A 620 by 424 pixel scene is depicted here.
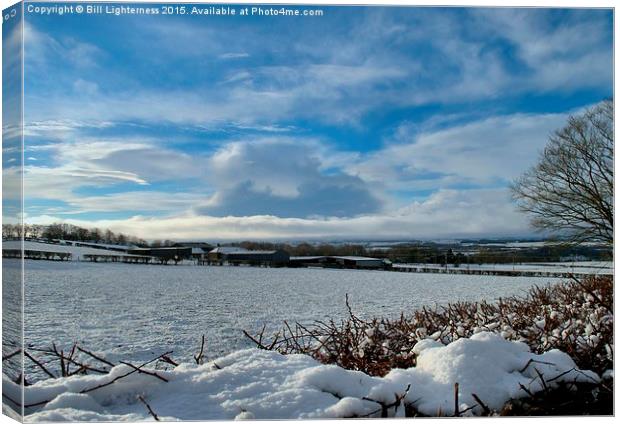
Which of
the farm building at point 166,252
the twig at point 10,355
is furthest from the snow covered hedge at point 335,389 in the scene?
the farm building at point 166,252

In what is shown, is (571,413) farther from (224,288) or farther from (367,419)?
(224,288)

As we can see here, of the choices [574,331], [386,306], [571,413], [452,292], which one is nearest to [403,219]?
[386,306]

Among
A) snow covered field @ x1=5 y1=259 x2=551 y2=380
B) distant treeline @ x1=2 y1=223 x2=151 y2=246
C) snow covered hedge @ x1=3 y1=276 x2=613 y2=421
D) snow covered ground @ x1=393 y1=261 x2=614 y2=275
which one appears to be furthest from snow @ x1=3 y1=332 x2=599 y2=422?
snow covered ground @ x1=393 y1=261 x2=614 y2=275

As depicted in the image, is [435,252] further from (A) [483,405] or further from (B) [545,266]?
(A) [483,405]

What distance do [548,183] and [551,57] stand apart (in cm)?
107

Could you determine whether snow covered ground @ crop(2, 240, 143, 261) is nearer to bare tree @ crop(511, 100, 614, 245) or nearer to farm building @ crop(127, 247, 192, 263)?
farm building @ crop(127, 247, 192, 263)

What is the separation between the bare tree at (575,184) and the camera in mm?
4820

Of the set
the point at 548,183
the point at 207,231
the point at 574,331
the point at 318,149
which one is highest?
the point at 318,149

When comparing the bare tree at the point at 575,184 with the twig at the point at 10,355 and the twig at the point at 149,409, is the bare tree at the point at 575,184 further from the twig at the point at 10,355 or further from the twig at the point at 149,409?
the twig at the point at 10,355

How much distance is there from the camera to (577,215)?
5.23 m

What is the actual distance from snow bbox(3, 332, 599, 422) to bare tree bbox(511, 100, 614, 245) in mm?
1890

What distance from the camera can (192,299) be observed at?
16.8 feet

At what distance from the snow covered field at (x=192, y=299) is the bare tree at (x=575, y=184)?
64 cm

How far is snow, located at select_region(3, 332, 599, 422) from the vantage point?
321 centimetres
